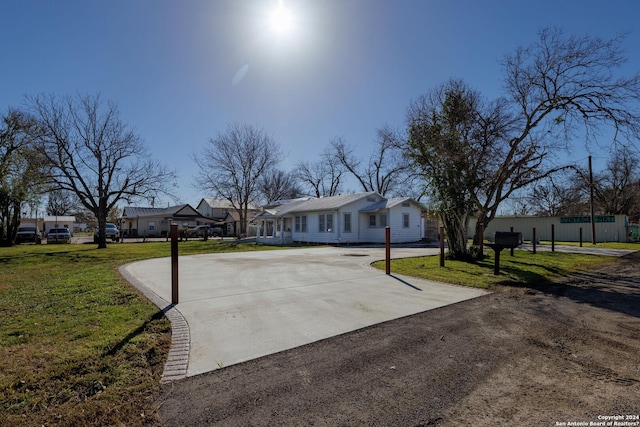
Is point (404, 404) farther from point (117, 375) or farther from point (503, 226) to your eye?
point (503, 226)

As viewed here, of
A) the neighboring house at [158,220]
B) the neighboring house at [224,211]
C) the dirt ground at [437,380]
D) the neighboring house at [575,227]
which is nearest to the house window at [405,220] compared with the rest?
the neighboring house at [575,227]

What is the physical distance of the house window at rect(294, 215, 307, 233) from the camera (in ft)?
88.2

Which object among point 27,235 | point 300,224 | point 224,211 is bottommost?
point 27,235

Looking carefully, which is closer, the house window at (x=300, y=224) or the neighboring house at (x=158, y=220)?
the house window at (x=300, y=224)

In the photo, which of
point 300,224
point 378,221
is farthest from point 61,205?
point 378,221

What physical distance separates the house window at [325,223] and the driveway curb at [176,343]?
18229mm

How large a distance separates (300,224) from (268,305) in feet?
70.9

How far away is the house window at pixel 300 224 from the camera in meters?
26.9

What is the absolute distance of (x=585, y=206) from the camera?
131 ft

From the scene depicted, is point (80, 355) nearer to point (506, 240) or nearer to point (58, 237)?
point (506, 240)

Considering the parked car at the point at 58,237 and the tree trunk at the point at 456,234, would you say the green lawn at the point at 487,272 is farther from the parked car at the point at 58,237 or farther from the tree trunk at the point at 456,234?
the parked car at the point at 58,237

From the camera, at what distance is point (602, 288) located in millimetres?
7484

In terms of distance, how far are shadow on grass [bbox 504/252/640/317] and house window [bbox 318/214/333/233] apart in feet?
52.5

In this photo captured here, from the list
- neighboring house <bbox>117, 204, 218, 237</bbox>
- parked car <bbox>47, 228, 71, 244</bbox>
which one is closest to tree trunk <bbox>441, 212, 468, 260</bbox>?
parked car <bbox>47, 228, 71, 244</bbox>
